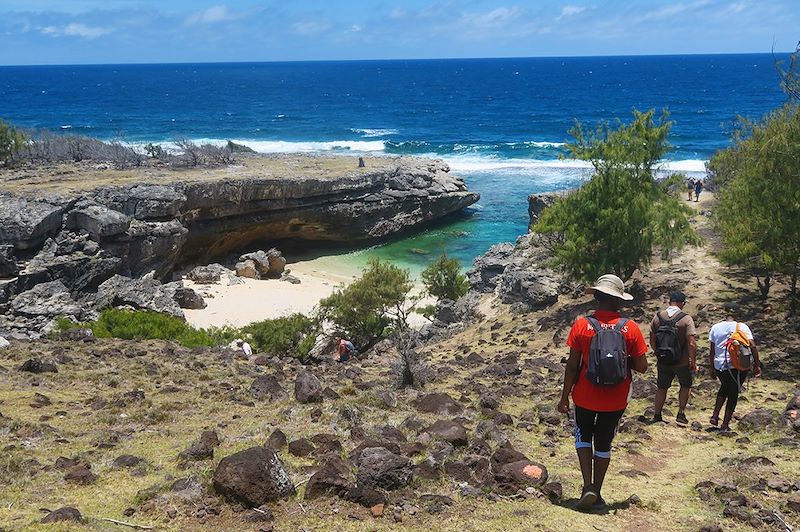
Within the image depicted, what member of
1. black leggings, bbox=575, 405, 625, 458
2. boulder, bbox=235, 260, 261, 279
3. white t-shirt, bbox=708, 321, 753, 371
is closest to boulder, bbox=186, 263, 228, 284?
boulder, bbox=235, 260, 261, 279

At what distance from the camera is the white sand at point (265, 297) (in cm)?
2773

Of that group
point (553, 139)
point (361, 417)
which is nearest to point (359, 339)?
point (361, 417)

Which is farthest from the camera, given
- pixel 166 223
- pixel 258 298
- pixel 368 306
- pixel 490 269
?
pixel 166 223

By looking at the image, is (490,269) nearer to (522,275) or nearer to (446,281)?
(446,281)

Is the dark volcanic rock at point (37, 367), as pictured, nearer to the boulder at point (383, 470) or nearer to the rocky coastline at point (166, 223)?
the boulder at point (383, 470)

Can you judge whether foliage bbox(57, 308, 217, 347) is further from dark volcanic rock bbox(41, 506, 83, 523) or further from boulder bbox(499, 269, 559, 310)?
dark volcanic rock bbox(41, 506, 83, 523)

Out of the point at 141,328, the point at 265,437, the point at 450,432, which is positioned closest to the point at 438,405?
the point at 450,432

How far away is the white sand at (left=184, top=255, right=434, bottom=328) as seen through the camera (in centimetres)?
2773

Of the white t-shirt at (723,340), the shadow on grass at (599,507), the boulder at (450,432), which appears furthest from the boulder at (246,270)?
the shadow on grass at (599,507)

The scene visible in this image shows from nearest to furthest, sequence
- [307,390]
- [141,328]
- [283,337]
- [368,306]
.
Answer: [307,390] → [141,328] → [283,337] → [368,306]

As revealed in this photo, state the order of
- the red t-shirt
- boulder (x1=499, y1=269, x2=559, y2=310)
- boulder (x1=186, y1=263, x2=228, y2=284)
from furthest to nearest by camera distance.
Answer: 1. boulder (x1=186, y1=263, x2=228, y2=284)
2. boulder (x1=499, y1=269, x2=559, y2=310)
3. the red t-shirt

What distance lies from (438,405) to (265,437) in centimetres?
276

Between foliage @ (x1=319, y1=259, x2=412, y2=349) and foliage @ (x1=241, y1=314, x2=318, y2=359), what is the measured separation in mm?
1054

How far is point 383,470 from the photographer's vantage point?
6.95 metres
